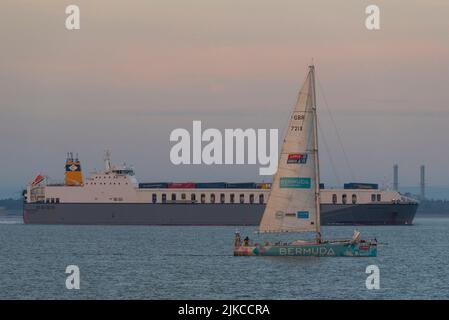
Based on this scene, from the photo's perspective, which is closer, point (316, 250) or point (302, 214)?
point (302, 214)

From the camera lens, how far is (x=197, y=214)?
135 m

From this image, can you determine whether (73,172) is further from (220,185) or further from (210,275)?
(210,275)

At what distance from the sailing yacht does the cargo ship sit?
7468 centimetres

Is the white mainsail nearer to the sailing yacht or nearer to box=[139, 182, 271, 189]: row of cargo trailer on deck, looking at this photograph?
the sailing yacht

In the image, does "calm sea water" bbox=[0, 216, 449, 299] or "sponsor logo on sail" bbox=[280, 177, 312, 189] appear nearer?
"calm sea water" bbox=[0, 216, 449, 299]

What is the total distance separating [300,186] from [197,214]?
258ft

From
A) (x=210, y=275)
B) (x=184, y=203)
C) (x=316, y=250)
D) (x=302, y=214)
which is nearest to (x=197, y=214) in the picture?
(x=184, y=203)

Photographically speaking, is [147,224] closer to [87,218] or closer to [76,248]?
[87,218]

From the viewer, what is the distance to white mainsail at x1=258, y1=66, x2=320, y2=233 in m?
56.1

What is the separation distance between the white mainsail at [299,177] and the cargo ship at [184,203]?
2951 inches

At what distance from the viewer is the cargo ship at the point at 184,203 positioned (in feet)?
435

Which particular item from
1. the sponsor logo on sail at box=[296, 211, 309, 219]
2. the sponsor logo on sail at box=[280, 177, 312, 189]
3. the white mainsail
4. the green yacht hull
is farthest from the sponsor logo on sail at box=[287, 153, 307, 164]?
the green yacht hull
